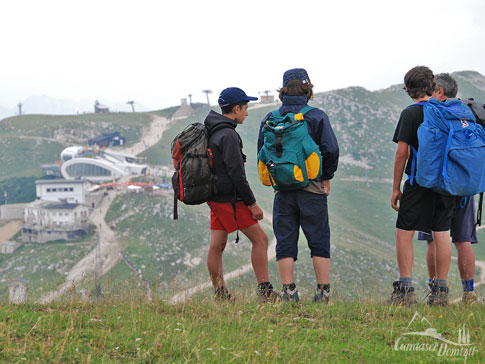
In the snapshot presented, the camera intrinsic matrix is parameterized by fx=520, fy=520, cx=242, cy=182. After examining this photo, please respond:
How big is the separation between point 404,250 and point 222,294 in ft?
7.48

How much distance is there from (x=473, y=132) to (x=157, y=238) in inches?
2698

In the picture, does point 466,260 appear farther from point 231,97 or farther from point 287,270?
point 231,97

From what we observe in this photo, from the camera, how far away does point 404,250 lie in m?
6.23

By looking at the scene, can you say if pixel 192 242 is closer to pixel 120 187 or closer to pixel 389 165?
pixel 120 187

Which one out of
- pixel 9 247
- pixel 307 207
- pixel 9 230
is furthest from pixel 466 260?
pixel 9 230

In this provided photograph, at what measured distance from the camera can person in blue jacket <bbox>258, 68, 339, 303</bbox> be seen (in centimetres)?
613

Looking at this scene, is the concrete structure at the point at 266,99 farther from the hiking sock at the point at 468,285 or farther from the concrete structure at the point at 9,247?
the hiking sock at the point at 468,285

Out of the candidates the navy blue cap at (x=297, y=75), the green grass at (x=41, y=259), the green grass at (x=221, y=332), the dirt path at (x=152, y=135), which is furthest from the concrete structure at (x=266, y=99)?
the green grass at (x=221, y=332)

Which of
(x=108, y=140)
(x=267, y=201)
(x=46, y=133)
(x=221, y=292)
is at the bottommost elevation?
(x=267, y=201)

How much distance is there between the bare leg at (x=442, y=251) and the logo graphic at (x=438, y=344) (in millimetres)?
1366

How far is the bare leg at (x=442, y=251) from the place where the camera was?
6.18 meters

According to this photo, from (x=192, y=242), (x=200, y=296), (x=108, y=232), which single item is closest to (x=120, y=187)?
(x=108, y=232)

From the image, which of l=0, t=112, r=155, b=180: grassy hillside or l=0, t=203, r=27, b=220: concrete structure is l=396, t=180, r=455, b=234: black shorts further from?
l=0, t=112, r=155, b=180: grassy hillside

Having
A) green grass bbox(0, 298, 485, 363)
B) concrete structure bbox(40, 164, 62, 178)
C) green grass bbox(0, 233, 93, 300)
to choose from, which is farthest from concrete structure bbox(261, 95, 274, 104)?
green grass bbox(0, 298, 485, 363)
